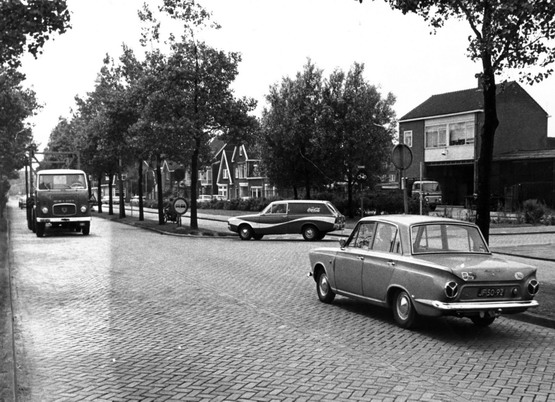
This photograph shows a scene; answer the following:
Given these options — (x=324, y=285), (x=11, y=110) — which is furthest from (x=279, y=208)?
(x=324, y=285)

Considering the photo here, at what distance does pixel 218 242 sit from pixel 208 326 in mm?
15079

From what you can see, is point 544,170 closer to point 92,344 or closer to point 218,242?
point 218,242

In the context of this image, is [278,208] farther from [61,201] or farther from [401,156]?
[401,156]

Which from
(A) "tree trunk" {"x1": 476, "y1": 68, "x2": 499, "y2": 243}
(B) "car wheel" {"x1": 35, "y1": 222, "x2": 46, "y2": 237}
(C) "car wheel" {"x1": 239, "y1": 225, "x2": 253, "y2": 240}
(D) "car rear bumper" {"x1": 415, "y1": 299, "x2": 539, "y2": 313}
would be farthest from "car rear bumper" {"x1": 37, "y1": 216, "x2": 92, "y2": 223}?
(D) "car rear bumper" {"x1": 415, "y1": 299, "x2": 539, "y2": 313}

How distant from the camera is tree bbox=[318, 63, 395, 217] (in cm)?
3684

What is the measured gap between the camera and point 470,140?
156 feet

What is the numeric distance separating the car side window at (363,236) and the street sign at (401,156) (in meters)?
5.01

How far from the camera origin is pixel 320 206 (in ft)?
78.9

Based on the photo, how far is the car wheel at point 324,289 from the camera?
10164 mm

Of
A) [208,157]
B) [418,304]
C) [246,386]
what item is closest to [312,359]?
[246,386]

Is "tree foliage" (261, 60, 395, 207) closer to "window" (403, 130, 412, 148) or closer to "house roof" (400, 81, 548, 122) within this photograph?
"house roof" (400, 81, 548, 122)

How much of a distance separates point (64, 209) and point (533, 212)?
21.7 meters

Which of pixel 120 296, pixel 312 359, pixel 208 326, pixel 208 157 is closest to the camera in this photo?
pixel 312 359

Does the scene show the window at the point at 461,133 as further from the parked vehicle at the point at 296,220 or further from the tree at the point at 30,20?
the tree at the point at 30,20
